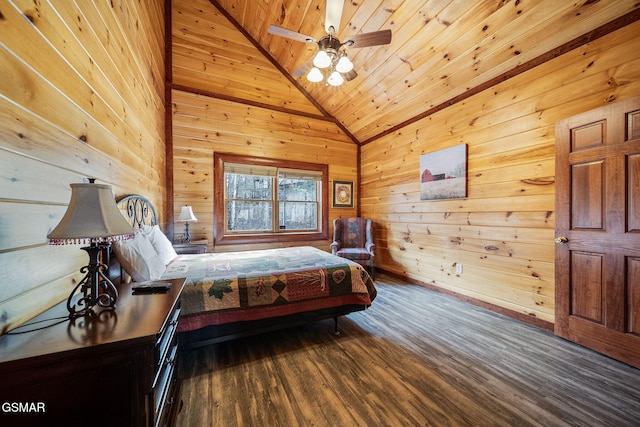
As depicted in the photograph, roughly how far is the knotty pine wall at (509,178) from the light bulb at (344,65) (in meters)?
1.85

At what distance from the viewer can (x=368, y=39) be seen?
7.45 ft

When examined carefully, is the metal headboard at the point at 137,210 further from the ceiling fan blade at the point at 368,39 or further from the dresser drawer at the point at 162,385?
the ceiling fan blade at the point at 368,39

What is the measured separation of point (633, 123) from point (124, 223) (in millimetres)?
3498

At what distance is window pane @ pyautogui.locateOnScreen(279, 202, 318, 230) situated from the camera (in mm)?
4688

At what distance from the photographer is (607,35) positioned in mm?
2074

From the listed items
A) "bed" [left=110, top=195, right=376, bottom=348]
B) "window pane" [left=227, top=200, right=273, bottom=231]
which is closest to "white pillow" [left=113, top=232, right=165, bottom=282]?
"bed" [left=110, top=195, right=376, bottom=348]

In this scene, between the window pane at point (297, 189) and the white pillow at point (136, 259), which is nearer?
the white pillow at point (136, 259)

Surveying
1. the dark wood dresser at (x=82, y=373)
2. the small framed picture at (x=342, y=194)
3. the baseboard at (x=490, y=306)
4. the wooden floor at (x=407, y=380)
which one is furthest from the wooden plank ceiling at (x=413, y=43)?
the dark wood dresser at (x=82, y=373)

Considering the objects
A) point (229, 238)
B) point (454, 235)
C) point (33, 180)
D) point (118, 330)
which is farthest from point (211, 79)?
point (454, 235)

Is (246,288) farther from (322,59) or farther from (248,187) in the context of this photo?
(248,187)

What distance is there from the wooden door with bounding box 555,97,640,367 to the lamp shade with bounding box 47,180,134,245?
339cm

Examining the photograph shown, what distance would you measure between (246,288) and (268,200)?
8.86ft

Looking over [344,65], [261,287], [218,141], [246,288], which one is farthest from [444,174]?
[218,141]

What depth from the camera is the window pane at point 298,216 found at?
469cm
